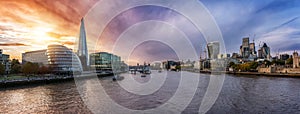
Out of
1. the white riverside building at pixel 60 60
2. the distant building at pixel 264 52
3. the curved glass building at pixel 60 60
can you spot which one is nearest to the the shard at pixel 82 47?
the white riverside building at pixel 60 60

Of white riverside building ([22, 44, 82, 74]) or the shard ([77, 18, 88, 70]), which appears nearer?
white riverside building ([22, 44, 82, 74])

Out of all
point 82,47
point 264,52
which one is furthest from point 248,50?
point 82,47

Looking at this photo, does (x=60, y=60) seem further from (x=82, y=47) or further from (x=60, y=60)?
(x=82, y=47)

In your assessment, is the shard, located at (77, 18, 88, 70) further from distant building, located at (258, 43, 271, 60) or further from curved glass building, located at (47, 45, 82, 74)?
distant building, located at (258, 43, 271, 60)

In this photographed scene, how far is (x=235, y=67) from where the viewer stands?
9544 cm

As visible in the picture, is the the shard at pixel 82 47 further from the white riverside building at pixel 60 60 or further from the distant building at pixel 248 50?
the distant building at pixel 248 50

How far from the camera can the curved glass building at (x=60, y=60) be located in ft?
209

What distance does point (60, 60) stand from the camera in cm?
6500

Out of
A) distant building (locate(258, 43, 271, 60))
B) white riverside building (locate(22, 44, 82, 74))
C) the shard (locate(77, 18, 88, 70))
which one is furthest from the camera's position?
distant building (locate(258, 43, 271, 60))

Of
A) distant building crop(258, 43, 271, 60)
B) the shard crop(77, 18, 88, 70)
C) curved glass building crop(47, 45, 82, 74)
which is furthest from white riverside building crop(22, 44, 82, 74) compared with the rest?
distant building crop(258, 43, 271, 60)

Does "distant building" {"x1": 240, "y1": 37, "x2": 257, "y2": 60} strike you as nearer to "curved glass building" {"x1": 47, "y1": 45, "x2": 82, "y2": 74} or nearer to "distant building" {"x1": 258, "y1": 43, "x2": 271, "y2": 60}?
"distant building" {"x1": 258, "y1": 43, "x2": 271, "y2": 60}

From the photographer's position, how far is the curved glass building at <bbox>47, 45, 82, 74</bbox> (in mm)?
→ 63656

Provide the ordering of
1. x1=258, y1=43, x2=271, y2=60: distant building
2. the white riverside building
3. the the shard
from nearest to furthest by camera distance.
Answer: the white riverside building → the the shard → x1=258, y1=43, x2=271, y2=60: distant building

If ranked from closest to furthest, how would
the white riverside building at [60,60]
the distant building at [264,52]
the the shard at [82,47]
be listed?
the white riverside building at [60,60] < the the shard at [82,47] < the distant building at [264,52]
